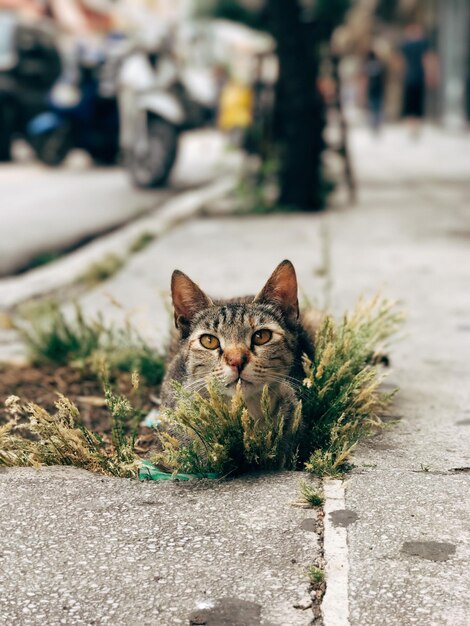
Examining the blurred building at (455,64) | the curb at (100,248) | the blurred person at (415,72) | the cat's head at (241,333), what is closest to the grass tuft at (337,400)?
the cat's head at (241,333)

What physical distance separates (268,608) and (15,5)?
40.1 m

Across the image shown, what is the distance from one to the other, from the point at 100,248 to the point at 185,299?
19.3 feet

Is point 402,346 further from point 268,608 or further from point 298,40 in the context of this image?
point 298,40

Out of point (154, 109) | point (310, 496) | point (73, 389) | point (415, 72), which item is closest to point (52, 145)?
point (154, 109)

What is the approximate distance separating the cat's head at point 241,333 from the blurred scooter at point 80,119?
14874 millimetres

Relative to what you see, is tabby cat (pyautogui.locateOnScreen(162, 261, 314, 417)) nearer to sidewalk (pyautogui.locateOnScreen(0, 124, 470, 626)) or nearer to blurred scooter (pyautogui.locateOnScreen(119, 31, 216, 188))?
sidewalk (pyautogui.locateOnScreen(0, 124, 470, 626))

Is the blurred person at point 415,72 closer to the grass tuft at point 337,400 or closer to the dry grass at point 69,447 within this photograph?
the grass tuft at point 337,400

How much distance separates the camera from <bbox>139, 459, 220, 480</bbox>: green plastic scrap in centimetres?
371

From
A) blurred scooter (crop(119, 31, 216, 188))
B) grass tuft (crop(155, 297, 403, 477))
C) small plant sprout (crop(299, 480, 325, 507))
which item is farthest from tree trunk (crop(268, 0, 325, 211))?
small plant sprout (crop(299, 480, 325, 507))

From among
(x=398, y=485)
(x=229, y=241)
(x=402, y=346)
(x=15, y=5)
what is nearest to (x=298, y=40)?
(x=229, y=241)

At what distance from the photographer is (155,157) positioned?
14570 mm

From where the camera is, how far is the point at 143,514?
3.38m

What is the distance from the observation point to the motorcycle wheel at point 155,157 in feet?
46.7

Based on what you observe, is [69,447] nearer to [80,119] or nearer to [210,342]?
[210,342]
